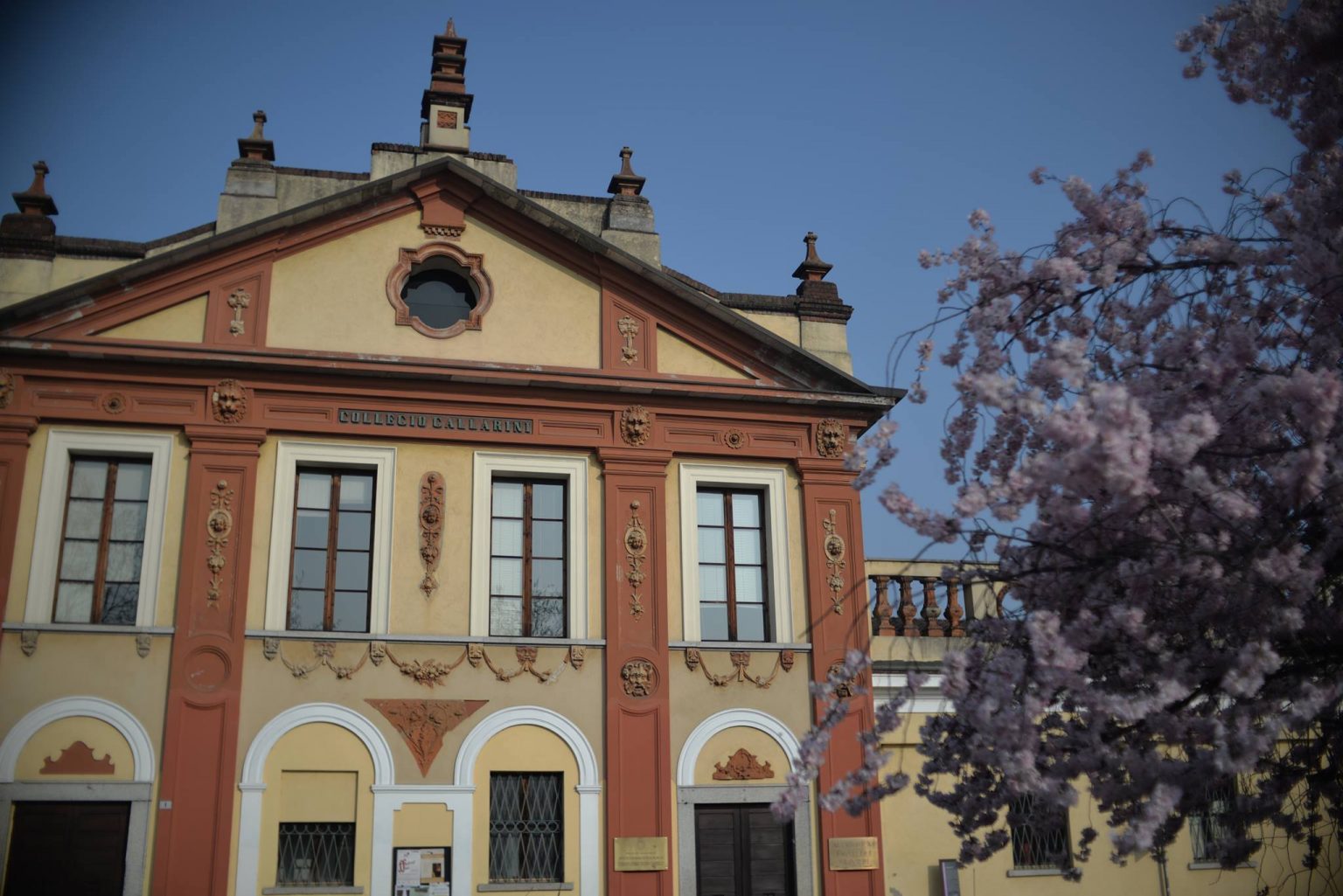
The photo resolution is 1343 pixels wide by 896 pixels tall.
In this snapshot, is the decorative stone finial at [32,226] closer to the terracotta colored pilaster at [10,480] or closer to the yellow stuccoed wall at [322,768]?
the terracotta colored pilaster at [10,480]

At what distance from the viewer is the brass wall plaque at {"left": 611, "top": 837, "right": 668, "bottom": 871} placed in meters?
17.0

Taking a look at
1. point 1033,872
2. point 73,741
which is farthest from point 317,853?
point 1033,872

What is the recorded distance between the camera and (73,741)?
52.8 ft


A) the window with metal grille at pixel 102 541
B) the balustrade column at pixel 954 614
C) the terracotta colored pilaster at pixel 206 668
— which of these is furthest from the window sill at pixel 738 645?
the window with metal grille at pixel 102 541

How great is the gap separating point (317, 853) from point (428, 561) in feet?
12.3

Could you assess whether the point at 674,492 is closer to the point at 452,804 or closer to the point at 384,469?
the point at 384,469

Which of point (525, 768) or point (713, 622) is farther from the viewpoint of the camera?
point (713, 622)

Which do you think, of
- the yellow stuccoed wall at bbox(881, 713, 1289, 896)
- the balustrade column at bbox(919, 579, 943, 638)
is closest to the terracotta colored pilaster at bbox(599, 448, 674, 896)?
the yellow stuccoed wall at bbox(881, 713, 1289, 896)

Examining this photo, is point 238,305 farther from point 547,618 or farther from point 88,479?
point 547,618

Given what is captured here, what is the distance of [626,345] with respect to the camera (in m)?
19.2

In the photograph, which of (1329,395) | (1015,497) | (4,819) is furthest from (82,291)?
(1329,395)

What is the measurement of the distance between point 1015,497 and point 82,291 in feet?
41.5

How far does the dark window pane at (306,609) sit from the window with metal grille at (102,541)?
6.07 feet

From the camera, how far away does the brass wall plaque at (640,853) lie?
16969 millimetres
